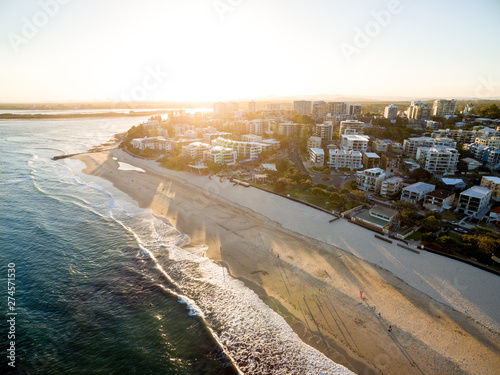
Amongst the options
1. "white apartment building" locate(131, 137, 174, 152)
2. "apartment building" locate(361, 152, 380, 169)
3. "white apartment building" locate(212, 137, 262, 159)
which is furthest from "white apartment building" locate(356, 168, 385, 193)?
"white apartment building" locate(131, 137, 174, 152)

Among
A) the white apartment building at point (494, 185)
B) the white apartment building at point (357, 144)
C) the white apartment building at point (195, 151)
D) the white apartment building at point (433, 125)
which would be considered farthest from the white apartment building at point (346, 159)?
the white apartment building at point (433, 125)

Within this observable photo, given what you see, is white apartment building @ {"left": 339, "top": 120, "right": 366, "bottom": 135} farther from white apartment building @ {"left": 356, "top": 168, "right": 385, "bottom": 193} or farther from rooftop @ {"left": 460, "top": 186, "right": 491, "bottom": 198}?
rooftop @ {"left": 460, "top": 186, "right": 491, "bottom": 198}

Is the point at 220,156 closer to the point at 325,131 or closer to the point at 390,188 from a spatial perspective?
the point at 390,188

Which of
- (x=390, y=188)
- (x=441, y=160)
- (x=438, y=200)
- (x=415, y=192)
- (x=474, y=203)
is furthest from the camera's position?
(x=441, y=160)

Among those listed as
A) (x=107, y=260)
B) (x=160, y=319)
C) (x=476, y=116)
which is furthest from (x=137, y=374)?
(x=476, y=116)

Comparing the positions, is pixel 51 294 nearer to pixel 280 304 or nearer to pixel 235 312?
pixel 235 312

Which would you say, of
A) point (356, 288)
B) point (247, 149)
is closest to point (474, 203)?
point (356, 288)
